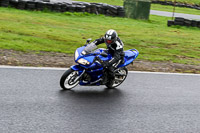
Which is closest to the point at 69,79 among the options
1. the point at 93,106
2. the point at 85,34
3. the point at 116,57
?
the point at 93,106

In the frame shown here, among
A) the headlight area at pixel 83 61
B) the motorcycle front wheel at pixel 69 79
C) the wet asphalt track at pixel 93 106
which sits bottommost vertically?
the wet asphalt track at pixel 93 106

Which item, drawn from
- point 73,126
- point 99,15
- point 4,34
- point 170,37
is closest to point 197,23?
point 170,37

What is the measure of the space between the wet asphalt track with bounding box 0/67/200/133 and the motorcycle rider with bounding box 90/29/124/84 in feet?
1.50

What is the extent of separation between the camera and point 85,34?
16.4 metres

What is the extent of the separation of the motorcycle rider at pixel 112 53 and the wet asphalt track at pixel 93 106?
0.46m

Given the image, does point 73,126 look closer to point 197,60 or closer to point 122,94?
point 122,94

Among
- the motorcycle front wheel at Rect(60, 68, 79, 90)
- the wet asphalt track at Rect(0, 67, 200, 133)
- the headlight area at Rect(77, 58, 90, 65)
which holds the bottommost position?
the wet asphalt track at Rect(0, 67, 200, 133)

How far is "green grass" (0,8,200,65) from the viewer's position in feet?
43.4

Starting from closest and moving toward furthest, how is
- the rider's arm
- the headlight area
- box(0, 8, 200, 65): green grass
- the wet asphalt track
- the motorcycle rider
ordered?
1. the wet asphalt track
2. the headlight area
3. the motorcycle rider
4. the rider's arm
5. box(0, 8, 200, 65): green grass

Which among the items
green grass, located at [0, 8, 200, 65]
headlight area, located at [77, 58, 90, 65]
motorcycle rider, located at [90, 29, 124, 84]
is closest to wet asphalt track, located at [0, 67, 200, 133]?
motorcycle rider, located at [90, 29, 124, 84]

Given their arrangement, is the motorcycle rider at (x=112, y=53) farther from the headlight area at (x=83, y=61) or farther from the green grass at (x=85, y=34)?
the green grass at (x=85, y=34)

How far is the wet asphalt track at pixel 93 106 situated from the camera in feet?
20.2

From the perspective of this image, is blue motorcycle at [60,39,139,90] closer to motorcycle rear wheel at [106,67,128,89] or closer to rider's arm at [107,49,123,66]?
rider's arm at [107,49,123,66]

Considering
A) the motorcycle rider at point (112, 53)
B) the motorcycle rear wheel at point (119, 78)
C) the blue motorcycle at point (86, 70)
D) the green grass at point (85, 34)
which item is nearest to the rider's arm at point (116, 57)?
the motorcycle rider at point (112, 53)
